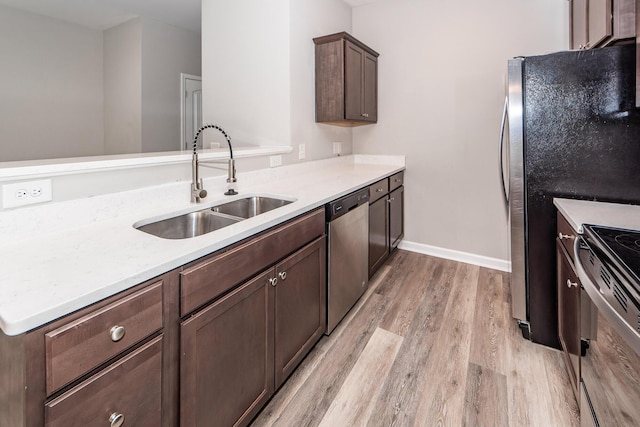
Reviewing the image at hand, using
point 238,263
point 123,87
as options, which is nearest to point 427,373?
point 238,263

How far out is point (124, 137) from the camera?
4.12 meters

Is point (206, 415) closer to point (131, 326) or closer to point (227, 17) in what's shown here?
point (131, 326)

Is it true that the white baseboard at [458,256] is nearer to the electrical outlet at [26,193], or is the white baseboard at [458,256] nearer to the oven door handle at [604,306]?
the oven door handle at [604,306]

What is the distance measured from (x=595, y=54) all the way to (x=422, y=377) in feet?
6.01

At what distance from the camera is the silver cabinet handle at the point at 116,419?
2.74 feet

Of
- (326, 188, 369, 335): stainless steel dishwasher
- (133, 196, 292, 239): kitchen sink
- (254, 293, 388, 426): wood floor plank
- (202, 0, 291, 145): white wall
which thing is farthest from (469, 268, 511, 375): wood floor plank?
(202, 0, 291, 145): white wall

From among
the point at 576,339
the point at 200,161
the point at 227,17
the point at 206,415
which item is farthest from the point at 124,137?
the point at 576,339

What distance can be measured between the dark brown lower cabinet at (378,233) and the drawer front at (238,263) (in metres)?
1.01

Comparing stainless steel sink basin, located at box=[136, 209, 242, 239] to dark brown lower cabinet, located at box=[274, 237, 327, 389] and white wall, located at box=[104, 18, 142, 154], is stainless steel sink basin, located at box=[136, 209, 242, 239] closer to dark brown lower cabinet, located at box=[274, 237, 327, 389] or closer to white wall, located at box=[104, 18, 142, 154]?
dark brown lower cabinet, located at box=[274, 237, 327, 389]

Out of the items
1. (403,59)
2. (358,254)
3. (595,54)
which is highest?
(403,59)

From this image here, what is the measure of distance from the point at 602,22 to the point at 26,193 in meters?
2.69

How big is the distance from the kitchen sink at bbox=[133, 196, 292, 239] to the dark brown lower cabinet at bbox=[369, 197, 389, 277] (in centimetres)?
95

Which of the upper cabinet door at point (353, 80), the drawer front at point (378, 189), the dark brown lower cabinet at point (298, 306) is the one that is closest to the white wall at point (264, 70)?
the upper cabinet door at point (353, 80)

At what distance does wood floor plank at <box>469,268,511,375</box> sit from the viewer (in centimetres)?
185
